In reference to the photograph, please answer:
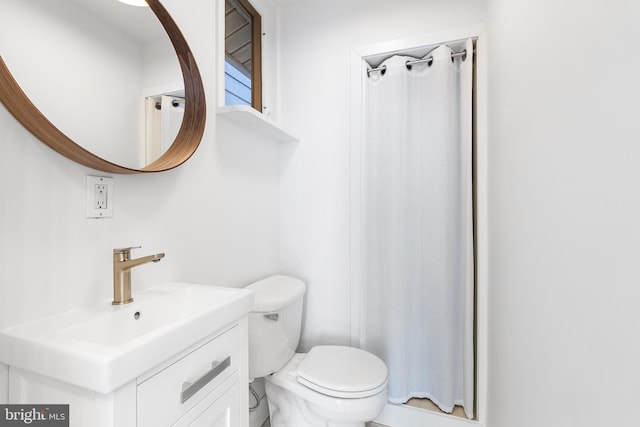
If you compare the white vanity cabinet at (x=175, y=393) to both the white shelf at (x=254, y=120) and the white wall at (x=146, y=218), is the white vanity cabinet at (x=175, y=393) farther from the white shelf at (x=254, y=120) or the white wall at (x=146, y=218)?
the white shelf at (x=254, y=120)

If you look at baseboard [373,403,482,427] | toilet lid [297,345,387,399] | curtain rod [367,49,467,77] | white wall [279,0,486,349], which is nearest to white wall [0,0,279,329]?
white wall [279,0,486,349]

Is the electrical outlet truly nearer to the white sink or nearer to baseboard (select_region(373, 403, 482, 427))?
the white sink

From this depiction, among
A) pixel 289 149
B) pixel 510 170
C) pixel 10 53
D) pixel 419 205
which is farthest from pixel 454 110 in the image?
pixel 10 53

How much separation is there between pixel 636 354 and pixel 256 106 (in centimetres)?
170

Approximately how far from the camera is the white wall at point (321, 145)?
1.64 meters

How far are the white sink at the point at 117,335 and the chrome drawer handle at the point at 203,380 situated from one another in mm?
105

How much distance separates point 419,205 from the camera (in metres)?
1.51

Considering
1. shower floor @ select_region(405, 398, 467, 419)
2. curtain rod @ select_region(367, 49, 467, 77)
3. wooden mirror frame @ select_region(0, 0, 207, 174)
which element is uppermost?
curtain rod @ select_region(367, 49, 467, 77)

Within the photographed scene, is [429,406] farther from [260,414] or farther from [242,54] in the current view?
[242,54]

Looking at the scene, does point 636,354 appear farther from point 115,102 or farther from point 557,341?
point 115,102

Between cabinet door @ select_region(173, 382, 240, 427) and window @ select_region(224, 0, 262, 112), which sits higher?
window @ select_region(224, 0, 262, 112)

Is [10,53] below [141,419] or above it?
above

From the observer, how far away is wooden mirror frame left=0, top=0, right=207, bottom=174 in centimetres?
61

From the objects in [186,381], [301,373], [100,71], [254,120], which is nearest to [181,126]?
[100,71]
